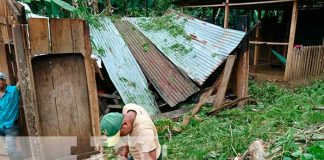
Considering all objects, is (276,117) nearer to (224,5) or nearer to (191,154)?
(191,154)

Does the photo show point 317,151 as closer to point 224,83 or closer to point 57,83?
point 57,83

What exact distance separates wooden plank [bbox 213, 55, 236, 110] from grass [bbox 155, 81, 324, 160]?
0.27 metres

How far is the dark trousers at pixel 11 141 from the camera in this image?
428cm

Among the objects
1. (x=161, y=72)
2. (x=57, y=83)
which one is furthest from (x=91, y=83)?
(x=161, y=72)

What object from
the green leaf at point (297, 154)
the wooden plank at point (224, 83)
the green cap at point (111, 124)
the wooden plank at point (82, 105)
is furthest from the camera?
the wooden plank at point (224, 83)

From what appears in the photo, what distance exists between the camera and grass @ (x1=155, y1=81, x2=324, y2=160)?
348 cm

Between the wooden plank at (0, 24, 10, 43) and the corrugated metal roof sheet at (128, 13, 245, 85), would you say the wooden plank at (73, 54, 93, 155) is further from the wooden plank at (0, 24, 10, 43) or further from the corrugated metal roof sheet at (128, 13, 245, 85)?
the corrugated metal roof sheet at (128, 13, 245, 85)

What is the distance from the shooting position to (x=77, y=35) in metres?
3.61

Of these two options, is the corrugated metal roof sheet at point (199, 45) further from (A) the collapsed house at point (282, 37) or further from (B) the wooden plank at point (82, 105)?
(B) the wooden plank at point (82, 105)

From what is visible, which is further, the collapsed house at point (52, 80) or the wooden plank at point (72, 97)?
the wooden plank at point (72, 97)

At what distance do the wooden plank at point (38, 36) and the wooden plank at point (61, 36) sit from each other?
7 centimetres

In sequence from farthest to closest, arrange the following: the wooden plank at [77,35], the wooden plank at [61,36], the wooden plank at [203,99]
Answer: the wooden plank at [203,99] → the wooden plank at [77,35] → the wooden plank at [61,36]

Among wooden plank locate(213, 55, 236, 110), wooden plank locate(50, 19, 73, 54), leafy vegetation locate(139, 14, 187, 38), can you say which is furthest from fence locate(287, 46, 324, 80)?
wooden plank locate(50, 19, 73, 54)

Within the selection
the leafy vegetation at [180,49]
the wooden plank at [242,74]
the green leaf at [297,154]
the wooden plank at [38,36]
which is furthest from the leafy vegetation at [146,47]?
the green leaf at [297,154]
